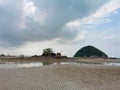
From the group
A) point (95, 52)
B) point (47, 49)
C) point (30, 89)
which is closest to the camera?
point (30, 89)

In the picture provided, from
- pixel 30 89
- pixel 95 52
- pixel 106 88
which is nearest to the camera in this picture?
pixel 30 89

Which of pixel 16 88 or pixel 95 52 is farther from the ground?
pixel 95 52

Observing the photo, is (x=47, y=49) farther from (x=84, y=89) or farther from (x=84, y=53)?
(x=84, y=89)

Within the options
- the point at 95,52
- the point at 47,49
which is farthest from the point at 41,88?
the point at 95,52

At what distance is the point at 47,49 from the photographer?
5497 inches

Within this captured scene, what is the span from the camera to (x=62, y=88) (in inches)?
598

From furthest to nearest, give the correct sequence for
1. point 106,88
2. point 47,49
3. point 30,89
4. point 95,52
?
point 95,52
point 47,49
point 106,88
point 30,89

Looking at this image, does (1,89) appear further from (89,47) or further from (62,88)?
(89,47)

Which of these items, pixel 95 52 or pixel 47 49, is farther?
pixel 95 52

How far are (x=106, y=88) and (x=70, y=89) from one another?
295cm

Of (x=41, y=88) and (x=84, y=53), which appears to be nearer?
(x=41, y=88)

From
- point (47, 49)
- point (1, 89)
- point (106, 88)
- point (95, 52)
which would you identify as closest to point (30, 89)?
point (1, 89)

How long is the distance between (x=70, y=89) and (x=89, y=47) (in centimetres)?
18058

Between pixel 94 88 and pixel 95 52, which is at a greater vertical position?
pixel 95 52
